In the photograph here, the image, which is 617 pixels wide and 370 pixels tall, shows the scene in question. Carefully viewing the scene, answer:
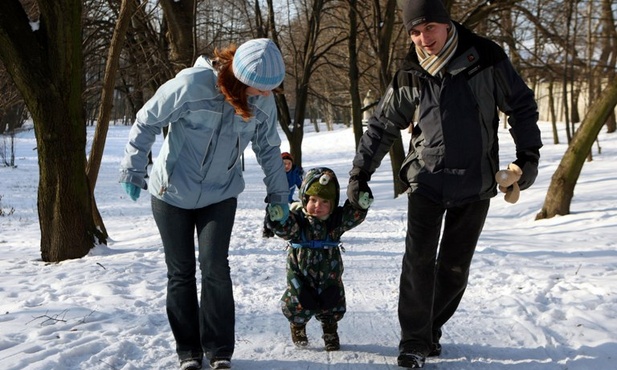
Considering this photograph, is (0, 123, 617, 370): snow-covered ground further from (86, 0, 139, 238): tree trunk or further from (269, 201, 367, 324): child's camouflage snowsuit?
(86, 0, 139, 238): tree trunk

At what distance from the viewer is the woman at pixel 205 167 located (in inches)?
129

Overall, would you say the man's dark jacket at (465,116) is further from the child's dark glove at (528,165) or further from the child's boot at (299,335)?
the child's boot at (299,335)

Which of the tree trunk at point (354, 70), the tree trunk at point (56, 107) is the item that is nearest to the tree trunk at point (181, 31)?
the tree trunk at point (354, 70)

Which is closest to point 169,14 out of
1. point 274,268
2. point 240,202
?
point 240,202

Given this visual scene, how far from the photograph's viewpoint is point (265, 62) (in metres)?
3.22

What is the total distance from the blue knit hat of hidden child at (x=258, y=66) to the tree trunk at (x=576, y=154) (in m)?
7.46

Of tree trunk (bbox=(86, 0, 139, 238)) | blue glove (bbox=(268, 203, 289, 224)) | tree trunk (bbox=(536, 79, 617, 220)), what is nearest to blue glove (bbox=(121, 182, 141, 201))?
blue glove (bbox=(268, 203, 289, 224))

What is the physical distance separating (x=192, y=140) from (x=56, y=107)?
422 cm

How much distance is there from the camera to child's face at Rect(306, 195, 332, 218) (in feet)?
12.5

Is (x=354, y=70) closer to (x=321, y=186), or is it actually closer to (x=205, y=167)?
(x=321, y=186)

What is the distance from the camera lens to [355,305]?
5.06 m

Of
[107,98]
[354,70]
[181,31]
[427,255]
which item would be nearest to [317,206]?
[427,255]

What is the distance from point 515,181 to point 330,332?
148cm

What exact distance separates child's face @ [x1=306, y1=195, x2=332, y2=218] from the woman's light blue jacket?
0.52 m
